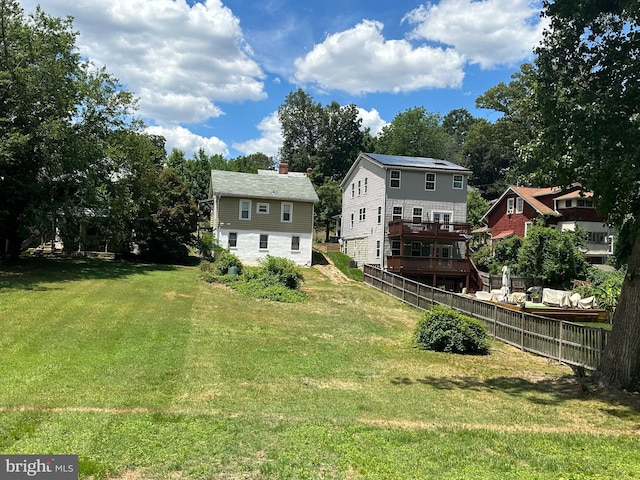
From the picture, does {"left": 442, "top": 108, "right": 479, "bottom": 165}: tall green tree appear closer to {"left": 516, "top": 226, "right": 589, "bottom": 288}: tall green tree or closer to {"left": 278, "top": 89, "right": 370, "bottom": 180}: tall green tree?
{"left": 278, "top": 89, "right": 370, "bottom": 180}: tall green tree

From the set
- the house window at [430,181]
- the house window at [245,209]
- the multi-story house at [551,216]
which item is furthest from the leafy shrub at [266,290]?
the multi-story house at [551,216]

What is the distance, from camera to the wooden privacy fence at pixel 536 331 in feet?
40.1

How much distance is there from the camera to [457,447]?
5770mm

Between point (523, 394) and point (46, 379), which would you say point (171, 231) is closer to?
point (46, 379)

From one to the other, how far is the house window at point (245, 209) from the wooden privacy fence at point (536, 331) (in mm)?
15950

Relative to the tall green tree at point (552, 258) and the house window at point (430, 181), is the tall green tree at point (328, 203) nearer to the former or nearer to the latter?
the house window at point (430, 181)

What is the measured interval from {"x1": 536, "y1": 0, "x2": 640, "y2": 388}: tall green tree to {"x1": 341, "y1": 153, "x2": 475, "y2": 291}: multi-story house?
2228 centimetres

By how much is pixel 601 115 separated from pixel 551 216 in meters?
33.8

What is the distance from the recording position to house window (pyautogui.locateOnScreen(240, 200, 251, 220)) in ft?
114

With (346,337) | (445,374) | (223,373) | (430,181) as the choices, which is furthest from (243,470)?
(430,181)

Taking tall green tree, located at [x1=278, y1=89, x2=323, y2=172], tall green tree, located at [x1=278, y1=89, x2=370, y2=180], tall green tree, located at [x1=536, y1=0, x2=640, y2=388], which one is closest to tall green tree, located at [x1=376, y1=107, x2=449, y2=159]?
tall green tree, located at [x1=278, y1=89, x2=370, y2=180]

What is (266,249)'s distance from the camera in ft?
115

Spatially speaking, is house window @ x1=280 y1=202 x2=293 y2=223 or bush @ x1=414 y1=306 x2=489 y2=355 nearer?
bush @ x1=414 y1=306 x2=489 y2=355

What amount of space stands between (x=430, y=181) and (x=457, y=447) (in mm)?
31555
